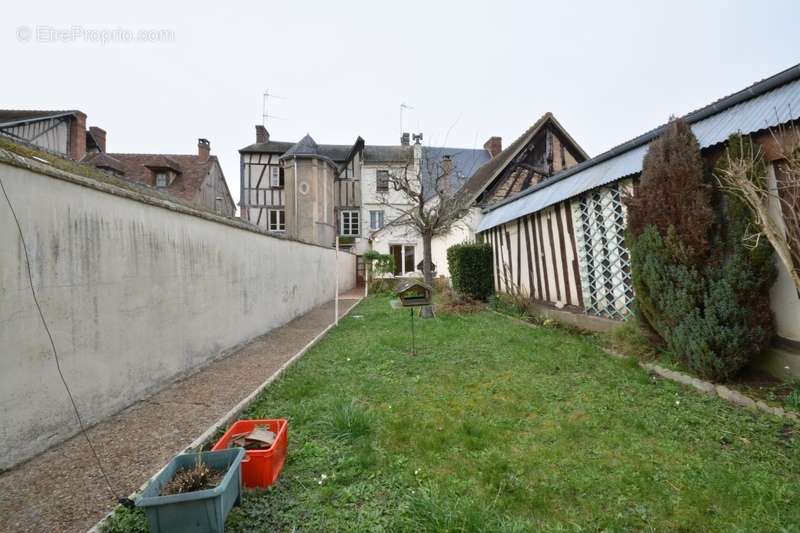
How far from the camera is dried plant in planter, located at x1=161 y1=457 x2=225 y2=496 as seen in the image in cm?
154

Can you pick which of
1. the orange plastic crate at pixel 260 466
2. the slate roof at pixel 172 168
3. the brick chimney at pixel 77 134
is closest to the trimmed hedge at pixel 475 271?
the orange plastic crate at pixel 260 466

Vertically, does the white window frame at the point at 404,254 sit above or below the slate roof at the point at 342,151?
below

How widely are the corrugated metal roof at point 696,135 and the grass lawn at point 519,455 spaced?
262 cm

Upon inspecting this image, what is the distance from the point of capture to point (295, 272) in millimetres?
8562

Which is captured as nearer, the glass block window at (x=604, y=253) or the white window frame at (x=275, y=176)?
the glass block window at (x=604, y=253)

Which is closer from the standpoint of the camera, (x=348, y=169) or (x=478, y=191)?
(x=478, y=191)

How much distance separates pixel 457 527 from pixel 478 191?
33.7ft

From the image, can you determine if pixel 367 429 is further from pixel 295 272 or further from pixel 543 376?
pixel 295 272

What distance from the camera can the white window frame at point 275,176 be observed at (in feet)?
66.5

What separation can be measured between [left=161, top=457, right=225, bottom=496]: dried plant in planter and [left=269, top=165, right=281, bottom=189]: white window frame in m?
20.6

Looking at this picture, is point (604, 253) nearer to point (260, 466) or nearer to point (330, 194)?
point (260, 466)

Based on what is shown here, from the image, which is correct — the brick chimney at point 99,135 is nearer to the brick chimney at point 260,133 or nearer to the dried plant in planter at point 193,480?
the brick chimney at point 260,133

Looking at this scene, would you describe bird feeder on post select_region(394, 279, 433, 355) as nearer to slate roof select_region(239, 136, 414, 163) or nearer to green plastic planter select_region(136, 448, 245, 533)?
green plastic planter select_region(136, 448, 245, 533)

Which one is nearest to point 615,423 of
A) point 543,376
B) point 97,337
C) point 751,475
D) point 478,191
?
point 751,475
